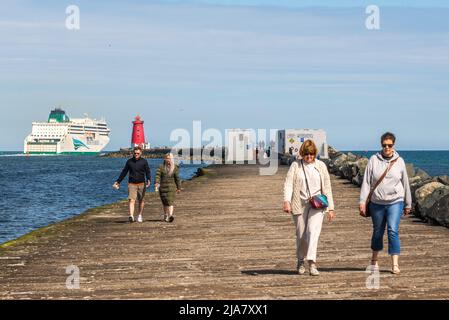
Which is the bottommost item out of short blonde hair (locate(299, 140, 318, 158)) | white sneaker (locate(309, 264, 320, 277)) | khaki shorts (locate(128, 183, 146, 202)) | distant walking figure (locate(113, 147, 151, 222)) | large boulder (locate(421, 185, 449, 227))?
white sneaker (locate(309, 264, 320, 277))

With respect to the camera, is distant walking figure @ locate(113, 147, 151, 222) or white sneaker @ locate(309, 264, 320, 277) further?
distant walking figure @ locate(113, 147, 151, 222)

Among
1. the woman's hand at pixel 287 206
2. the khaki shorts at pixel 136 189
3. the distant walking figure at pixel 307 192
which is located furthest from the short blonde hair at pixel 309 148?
the khaki shorts at pixel 136 189

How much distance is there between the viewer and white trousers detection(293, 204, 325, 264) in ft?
33.5

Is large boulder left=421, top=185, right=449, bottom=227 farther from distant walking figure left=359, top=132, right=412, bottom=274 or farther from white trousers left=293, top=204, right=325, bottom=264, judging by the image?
white trousers left=293, top=204, right=325, bottom=264

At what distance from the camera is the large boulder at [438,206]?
15.2 meters

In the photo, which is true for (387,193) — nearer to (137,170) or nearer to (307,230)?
(307,230)

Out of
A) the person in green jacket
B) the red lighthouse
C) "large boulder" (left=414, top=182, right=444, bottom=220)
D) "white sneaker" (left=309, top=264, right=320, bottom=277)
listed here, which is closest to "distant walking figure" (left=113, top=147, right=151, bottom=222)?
the person in green jacket

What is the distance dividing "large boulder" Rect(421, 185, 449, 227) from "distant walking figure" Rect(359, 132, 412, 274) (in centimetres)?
515

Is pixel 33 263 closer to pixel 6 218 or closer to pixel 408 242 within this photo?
pixel 408 242

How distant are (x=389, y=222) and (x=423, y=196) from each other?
281 inches

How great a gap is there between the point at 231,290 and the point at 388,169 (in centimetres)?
271

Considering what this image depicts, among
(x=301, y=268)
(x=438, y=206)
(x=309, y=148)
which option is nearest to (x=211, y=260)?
(x=301, y=268)

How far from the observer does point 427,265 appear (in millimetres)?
10812
